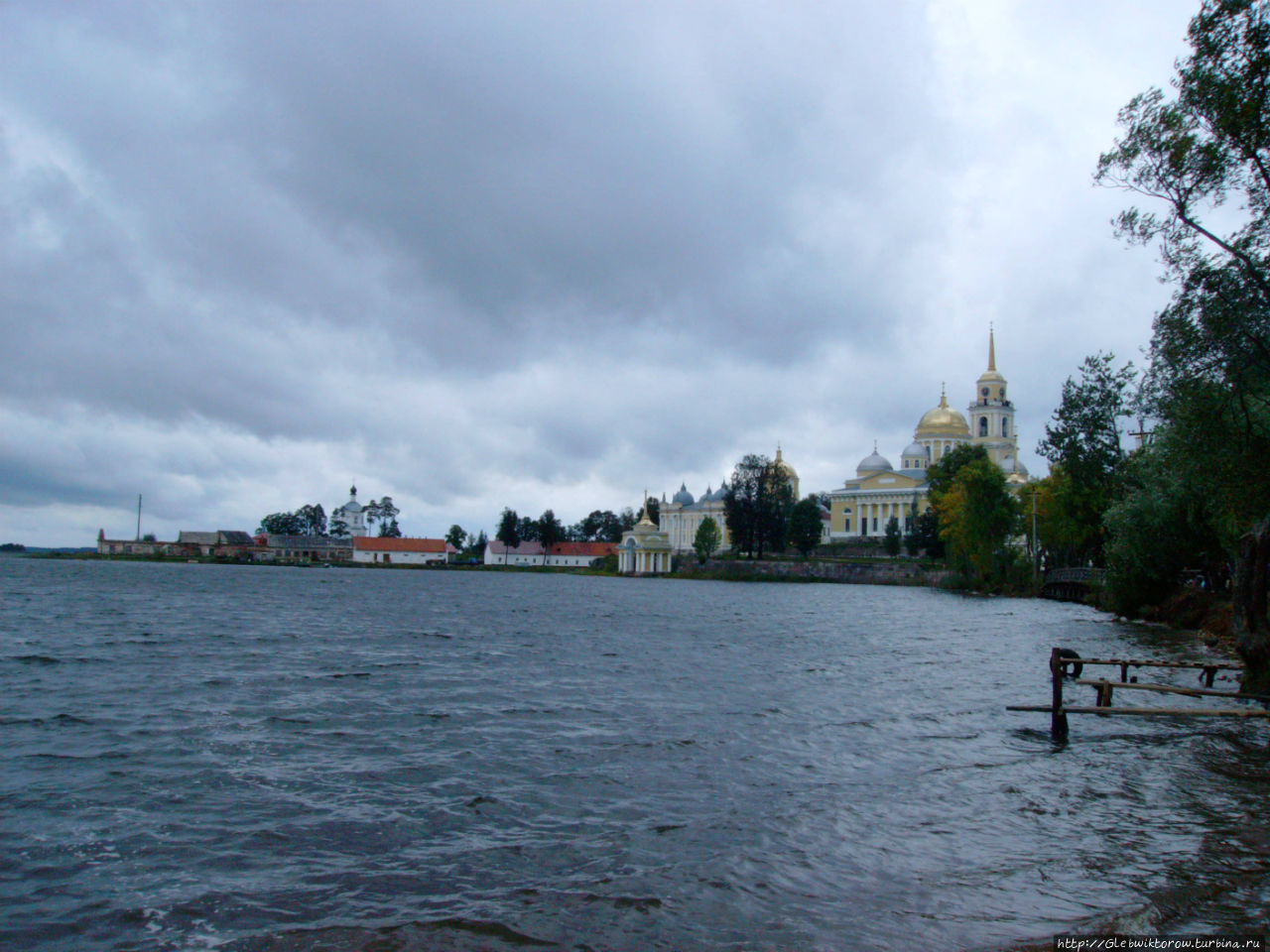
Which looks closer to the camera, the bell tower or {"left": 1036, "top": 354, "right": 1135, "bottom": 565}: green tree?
{"left": 1036, "top": 354, "right": 1135, "bottom": 565}: green tree

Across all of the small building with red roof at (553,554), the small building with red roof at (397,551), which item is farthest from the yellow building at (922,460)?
the small building with red roof at (397,551)

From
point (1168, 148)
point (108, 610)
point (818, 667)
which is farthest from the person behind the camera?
point (108, 610)

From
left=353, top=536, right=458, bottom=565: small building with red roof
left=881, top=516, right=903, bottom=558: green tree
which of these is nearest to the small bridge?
left=881, top=516, right=903, bottom=558: green tree

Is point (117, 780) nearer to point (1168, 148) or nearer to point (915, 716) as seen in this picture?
point (915, 716)

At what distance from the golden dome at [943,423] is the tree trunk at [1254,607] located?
142 m

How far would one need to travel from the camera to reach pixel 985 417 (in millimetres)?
151375

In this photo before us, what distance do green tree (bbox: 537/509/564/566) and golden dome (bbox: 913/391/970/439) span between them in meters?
70.7

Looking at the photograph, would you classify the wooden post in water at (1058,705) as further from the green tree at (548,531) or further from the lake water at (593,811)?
the green tree at (548,531)

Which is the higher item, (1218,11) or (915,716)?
(1218,11)

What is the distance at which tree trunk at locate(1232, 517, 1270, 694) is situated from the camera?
18.6m

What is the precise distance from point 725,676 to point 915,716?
7.28 m

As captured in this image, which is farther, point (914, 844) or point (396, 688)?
point (396, 688)

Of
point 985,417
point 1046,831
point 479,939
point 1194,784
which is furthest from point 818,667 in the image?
point 985,417

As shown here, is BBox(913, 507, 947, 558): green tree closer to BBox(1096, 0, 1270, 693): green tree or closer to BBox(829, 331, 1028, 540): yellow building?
BBox(829, 331, 1028, 540): yellow building
